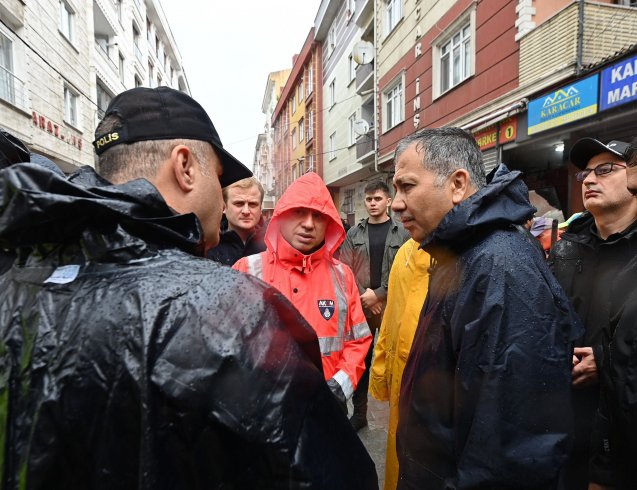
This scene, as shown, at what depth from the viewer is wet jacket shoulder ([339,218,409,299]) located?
432cm

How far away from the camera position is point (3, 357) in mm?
736

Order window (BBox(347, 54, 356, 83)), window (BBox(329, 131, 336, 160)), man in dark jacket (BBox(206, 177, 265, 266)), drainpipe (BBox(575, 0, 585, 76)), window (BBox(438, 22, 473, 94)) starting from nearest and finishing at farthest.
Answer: man in dark jacket (BBox(206, 177, 265, 266)), drainpipe (BBox(575, 0, 585, 76)), window (BBox(438, 22, 473, 94)), window (BBox(347, 54, 356, 83)), window (BBox(329, 131, 336, 160))

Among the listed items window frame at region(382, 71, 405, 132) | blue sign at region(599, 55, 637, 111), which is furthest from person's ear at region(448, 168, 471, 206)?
window frame at region(382, 71, 405, 132)

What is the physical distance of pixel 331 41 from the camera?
2234 centimetres

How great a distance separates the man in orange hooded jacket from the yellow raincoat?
195 mm

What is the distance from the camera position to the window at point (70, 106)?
44.7ft

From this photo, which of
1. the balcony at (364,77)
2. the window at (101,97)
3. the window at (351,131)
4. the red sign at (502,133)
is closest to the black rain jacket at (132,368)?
the red sign at (502,133)

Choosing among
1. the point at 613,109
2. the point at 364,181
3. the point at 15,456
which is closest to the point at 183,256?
the point at 15,456

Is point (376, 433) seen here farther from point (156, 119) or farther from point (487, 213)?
point (156, 119)

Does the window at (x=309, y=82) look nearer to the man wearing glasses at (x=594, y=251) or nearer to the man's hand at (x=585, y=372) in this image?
the man wearing glasses at (x=594, y=251)

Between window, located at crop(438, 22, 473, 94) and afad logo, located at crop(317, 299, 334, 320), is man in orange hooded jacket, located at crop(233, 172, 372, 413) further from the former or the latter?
window, located at crop(438, 22, 473, 94)

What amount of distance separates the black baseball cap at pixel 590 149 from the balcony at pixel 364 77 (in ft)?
45.9

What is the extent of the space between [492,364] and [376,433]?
2.74 meters

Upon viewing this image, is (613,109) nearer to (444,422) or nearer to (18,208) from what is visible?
(444,422)
